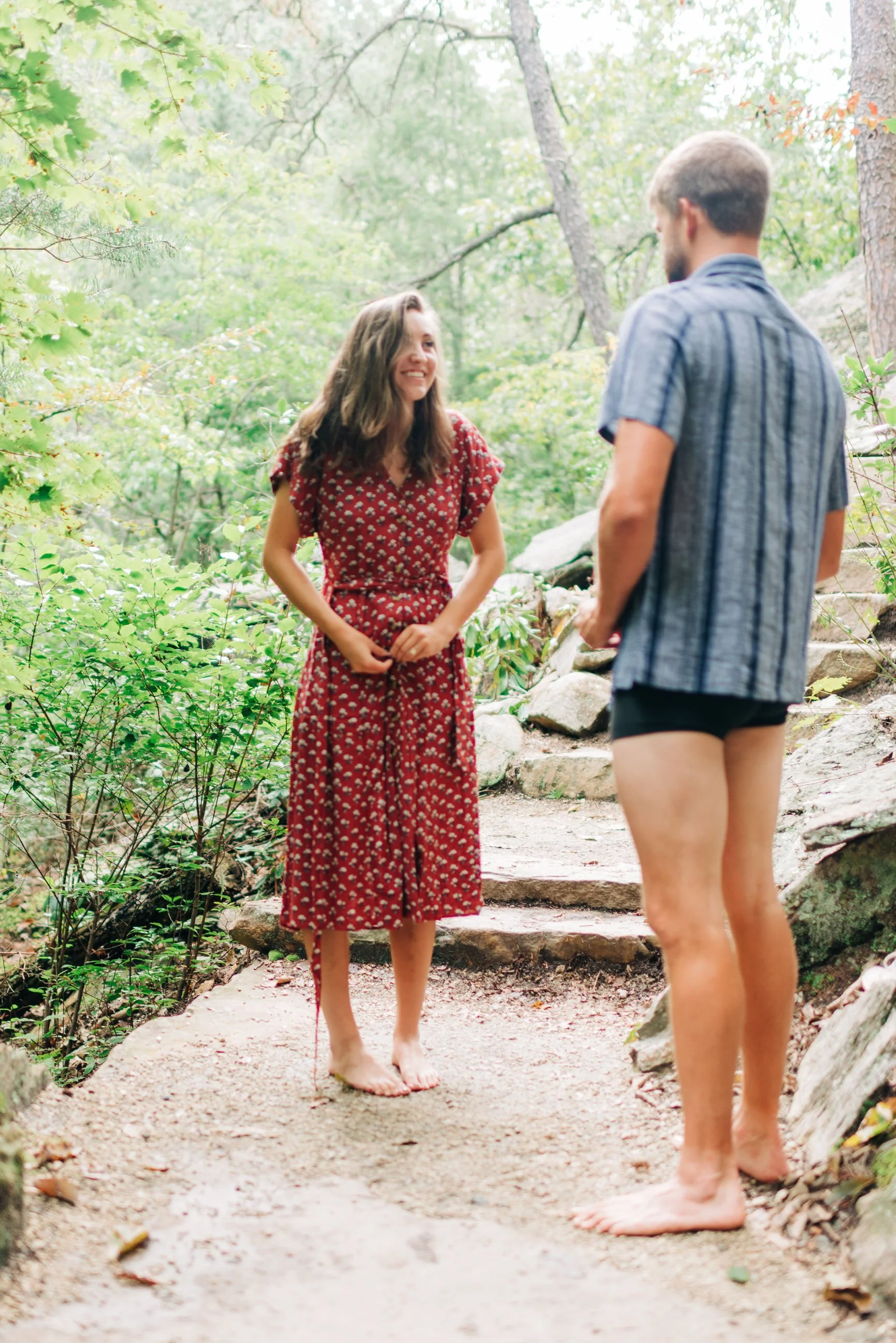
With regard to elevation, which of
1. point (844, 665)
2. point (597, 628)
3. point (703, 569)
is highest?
point (703, 569)

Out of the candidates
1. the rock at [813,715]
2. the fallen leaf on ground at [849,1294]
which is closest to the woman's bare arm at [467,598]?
the fallen leaf on ground at [849,1294]

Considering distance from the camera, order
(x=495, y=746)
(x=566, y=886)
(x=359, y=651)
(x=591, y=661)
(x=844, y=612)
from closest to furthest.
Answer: (x=359, y=651), (x=566, y=886), (x=844, y=612), (x=495, y=746), (x=591, y=661)

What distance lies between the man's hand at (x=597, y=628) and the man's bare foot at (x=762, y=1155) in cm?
98

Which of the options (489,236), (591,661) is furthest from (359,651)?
(489,236)

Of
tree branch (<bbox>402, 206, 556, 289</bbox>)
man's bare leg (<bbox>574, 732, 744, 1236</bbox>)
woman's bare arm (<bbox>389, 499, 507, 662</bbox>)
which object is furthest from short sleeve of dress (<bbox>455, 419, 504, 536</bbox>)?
tree branch (<bbox>402, 206, 556, 289</bbox>)

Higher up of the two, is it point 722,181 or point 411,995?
point 722,181

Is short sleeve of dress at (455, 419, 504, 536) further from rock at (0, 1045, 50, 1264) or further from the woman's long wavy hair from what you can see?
rock at (0, 1045, 50, 1264)

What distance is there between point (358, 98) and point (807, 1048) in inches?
507

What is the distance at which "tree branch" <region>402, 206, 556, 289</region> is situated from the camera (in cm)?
1268

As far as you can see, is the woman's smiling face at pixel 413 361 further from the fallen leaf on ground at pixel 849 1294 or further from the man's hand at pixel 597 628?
the fallen leaf on ground at pixel 849 1294

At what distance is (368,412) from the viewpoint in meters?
2.49

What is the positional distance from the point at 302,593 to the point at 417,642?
304 millimetres

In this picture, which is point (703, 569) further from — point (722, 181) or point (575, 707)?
point (575, 707)

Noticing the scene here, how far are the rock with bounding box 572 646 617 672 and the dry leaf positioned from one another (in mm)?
5493
